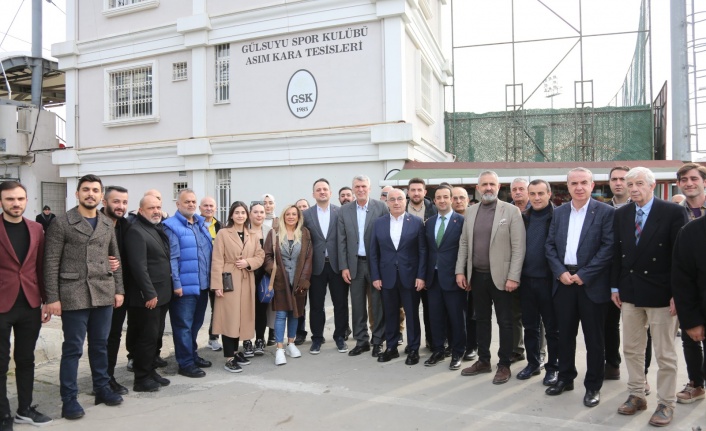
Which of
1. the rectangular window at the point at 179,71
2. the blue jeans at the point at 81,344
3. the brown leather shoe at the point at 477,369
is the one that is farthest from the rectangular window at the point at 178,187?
the brown leather shoe at the point at 477,369

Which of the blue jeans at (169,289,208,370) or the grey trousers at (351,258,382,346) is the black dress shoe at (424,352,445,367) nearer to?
the grey trousers at (351,258,382,346)

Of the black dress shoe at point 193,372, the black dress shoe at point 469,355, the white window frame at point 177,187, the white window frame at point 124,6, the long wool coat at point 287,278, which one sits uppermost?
the white window frame at point 124,6

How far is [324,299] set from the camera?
21.2 ft

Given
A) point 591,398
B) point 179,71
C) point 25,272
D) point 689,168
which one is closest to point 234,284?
point 25,272

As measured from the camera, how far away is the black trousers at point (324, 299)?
21.2ft

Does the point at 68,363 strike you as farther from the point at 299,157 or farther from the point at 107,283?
the point at 299,157

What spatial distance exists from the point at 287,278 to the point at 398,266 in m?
1.31

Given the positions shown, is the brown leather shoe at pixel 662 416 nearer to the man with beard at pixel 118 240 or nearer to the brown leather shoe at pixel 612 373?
the brown leather shoe at pixel 612 373

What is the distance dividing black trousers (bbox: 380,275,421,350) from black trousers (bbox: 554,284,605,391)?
5.25ft

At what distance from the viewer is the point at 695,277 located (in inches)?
144

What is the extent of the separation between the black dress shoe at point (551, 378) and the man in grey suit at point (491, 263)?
1.13ft

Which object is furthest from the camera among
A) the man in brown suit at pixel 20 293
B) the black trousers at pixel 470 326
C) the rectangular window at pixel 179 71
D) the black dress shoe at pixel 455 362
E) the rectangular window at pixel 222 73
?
the rectangular window at pixel 179 71

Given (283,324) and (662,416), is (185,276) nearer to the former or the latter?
(283,324)

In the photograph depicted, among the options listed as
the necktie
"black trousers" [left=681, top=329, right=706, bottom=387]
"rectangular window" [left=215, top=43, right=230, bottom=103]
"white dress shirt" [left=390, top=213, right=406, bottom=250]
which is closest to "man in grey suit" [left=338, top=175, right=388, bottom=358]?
"white dress shirt" [left=390, top=213, right=406, bottom=250]
